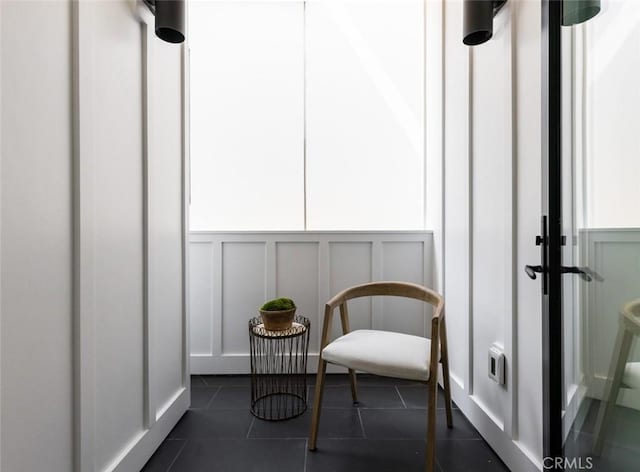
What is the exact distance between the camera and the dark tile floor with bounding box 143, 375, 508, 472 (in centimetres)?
139

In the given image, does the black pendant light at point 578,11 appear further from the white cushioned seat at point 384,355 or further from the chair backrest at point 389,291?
the white cushioned seat at point 384,355

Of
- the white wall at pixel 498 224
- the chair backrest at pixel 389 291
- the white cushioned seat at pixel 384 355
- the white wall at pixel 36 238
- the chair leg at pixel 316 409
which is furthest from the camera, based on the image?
the chair backrest at pixel 389 291

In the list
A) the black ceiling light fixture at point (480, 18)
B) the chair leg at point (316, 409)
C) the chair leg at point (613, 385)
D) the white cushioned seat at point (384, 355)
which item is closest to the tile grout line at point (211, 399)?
the chair leg at point (316, 409)

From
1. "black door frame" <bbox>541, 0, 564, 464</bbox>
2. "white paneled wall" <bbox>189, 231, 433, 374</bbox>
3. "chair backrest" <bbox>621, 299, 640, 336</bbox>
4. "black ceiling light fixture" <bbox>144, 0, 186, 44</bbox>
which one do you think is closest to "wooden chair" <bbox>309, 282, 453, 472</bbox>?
"black door frame" <bbox>541, 0, 564, 464</bbox>

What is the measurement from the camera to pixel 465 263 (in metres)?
1.72

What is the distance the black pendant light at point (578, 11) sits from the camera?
93cm

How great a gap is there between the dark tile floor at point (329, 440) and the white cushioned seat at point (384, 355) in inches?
15.6

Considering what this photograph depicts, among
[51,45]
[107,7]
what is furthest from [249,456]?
[107,7]

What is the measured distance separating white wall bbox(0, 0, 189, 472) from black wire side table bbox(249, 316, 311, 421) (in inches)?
18.7

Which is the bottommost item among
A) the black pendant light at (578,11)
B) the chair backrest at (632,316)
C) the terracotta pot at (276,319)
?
the terracotta pot at (276,319)

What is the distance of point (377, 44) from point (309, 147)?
34.5 inches

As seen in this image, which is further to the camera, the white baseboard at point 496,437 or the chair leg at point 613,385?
the white baseboard at point 496,437

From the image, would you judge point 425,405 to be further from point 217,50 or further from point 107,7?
point 217,50

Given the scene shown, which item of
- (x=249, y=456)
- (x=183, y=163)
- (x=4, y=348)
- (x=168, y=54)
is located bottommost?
(x=249, y=456)
